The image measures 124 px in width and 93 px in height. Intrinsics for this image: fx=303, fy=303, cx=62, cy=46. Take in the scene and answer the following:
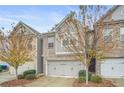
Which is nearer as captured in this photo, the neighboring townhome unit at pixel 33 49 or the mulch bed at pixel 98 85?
the mulch bed at pixel 98 85

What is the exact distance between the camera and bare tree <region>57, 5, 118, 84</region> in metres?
14.5

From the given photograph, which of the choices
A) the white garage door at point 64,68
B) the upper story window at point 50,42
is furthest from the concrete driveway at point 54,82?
the upper story window at point 50,42

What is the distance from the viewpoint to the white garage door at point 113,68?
1617 cm

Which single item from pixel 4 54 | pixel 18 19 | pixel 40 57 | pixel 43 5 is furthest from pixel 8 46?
pixel 40 57

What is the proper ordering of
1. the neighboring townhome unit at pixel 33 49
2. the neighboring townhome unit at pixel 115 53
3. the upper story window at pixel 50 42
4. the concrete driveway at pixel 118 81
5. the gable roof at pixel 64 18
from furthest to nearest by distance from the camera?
1. the upper story window at pixel 50 42
2. the neighboring townhome unit at pixel 33 49
3. the neighboring townhome unit at pixel 115 53
4. the gable roof at pixel 64 18
5. the concrete driveway at pixel 118 81

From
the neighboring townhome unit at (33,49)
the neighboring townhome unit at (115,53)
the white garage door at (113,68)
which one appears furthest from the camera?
the neighboring townhome unit at (33,49)

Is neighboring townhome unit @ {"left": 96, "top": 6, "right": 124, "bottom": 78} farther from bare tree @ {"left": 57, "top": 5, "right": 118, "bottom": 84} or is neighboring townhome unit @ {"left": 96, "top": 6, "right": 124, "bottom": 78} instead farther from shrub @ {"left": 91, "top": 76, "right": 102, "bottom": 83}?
shrub @ {"left": 91, "top": 76, "right": 102, "bottom": 83}

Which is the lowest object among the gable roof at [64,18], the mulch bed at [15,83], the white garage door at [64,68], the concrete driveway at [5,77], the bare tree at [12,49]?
the mulch bed at [15,83]

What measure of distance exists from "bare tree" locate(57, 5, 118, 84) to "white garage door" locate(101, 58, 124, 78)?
4.49 feet

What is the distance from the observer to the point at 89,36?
14.7 meters

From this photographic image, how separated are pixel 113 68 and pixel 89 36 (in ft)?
9.52

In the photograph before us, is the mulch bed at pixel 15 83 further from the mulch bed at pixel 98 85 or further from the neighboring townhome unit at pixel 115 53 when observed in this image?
the neighboring townhome unit at pixel 115 53

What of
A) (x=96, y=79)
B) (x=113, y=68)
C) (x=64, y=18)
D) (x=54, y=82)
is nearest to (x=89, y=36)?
(x=64, y=18)

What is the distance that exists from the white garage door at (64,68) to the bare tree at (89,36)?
221 cm
